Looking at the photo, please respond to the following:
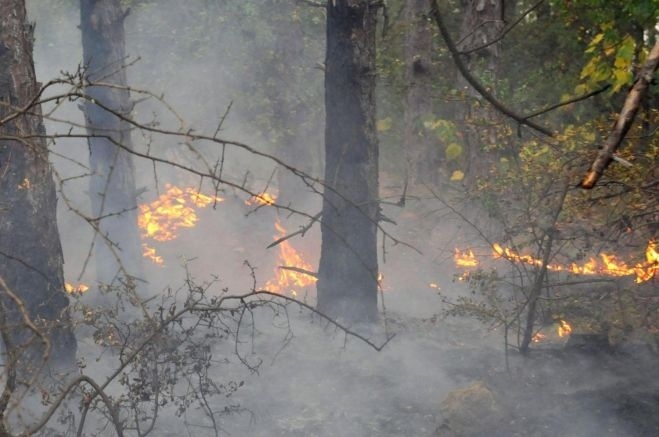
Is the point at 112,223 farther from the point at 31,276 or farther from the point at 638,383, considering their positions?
the point at 638,383

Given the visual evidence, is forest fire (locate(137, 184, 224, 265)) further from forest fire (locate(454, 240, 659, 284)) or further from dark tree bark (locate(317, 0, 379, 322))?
dark tree bark (locate(317, 0, 379, 322))

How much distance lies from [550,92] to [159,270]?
1014cm

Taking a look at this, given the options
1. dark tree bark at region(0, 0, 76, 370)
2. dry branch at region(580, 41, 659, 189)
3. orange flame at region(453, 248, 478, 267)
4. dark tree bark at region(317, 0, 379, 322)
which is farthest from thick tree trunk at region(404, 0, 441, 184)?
dry branch at region(580, 41, 659, 189)

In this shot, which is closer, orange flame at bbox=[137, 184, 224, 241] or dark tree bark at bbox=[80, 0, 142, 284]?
dark tree bark at bbox=[80, 0, 142, 284]

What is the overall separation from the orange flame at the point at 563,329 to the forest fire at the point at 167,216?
9827 millimetres

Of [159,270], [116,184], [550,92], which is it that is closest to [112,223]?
[116,184]

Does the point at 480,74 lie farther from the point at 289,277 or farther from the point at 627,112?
the point at 627,112

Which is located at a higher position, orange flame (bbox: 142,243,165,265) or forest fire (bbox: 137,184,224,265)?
forest fire (bbox: 137,184,224,265)

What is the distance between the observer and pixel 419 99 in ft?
61.2

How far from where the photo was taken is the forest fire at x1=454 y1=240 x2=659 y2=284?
928 cm

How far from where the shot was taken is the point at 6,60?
7.96 meters

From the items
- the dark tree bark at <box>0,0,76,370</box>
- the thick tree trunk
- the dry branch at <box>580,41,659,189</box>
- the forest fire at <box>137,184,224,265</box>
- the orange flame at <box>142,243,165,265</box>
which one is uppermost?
the thick tree trunk

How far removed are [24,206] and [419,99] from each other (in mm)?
12285

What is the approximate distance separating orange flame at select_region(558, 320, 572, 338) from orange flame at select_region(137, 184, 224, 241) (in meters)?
9.96
